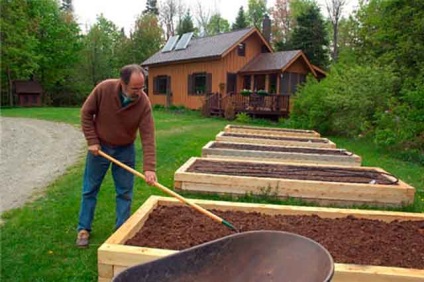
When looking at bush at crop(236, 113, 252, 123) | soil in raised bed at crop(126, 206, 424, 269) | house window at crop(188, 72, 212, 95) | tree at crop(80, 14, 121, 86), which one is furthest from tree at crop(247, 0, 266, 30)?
soil in raised bed at crop(126, 206, 424, 269)

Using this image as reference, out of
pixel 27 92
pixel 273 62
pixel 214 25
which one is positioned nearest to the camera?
pixel 273 62

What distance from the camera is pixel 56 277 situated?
2.90 meters

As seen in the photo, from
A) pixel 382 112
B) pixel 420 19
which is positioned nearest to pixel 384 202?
pixel 382 112

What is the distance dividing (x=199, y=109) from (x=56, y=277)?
19128 mm

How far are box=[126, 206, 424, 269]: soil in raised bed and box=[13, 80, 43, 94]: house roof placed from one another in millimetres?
26989

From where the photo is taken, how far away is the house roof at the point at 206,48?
21.2m

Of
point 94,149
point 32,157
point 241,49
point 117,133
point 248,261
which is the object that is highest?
point 241,49

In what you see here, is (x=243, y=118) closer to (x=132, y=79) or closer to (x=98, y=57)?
(x=132, y=79)

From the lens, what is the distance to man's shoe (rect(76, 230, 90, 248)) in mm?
3439

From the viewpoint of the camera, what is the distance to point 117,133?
3.38 meters

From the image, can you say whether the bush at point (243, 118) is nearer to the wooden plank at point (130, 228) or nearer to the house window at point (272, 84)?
the house window at point (272, 84)

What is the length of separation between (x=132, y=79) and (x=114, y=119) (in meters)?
0.44

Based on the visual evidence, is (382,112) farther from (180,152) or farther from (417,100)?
(180,152)

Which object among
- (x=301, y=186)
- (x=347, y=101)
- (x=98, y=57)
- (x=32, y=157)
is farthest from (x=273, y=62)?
(x=301, y=186)
